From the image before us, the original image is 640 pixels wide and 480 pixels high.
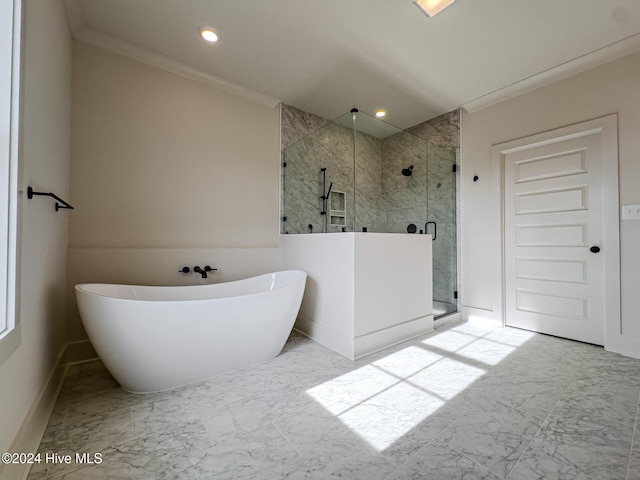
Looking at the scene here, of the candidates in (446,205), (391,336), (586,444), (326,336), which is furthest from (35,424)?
(446,205)

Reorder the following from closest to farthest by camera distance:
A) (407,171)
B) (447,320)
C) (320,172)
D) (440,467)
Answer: (440,467)
(320,172)
(447,320)
(407,171)

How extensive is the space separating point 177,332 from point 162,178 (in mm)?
1514

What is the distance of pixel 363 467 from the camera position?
1.05 meters

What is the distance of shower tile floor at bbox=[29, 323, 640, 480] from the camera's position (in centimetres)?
105

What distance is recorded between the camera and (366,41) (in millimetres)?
2152

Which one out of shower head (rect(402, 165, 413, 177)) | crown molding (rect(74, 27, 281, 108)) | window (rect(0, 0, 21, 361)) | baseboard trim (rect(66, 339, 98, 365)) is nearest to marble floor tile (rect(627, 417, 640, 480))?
window (rect(0, 0, 21, 361))

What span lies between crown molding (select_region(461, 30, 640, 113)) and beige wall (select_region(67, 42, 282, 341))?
248cm

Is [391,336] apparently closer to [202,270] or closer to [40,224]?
[202,270]

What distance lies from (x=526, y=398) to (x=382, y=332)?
0.99 m

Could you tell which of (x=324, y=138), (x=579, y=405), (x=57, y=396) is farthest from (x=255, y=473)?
(x=324, y=138)

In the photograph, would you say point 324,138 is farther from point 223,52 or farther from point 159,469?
point 159,469

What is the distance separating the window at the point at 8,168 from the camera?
0.94m

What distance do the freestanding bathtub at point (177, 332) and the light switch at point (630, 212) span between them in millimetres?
2752

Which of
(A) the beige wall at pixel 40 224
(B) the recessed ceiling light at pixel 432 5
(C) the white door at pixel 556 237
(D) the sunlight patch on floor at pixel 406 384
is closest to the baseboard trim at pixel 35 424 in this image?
(A) the beige wall at pixel 40 224
